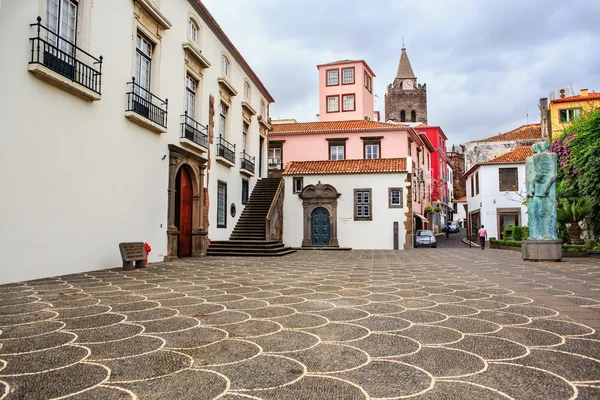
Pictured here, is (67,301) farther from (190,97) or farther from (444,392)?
(190,97)

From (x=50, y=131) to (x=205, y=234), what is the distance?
7.84 metres

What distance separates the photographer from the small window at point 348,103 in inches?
1312

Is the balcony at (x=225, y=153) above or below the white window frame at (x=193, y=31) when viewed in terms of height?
below

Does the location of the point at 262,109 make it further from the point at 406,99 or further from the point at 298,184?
the point at 406,99

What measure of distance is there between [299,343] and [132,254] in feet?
24.8

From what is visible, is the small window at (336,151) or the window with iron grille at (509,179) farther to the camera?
the window with iron grille at (509,179)

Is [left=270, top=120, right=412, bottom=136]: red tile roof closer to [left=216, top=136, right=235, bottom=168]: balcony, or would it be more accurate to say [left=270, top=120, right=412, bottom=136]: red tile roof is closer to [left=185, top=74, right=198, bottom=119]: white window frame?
[left=216, top=136, right=235, bottom=168]: balcony

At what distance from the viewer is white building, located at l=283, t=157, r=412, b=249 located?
22.5m

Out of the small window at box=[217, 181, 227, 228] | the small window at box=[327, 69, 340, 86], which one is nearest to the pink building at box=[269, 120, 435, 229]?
the small window at box=[327, 69, 340, 86]

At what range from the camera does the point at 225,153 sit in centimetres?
1755

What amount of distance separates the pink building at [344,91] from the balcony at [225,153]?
16.9m

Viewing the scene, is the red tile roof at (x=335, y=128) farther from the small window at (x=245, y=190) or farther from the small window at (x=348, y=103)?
the small window at (x=245, y=190)

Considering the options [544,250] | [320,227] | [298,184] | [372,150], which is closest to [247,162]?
[298,184]

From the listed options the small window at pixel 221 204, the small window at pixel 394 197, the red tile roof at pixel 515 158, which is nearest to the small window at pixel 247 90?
the small window at pixel 221 204
